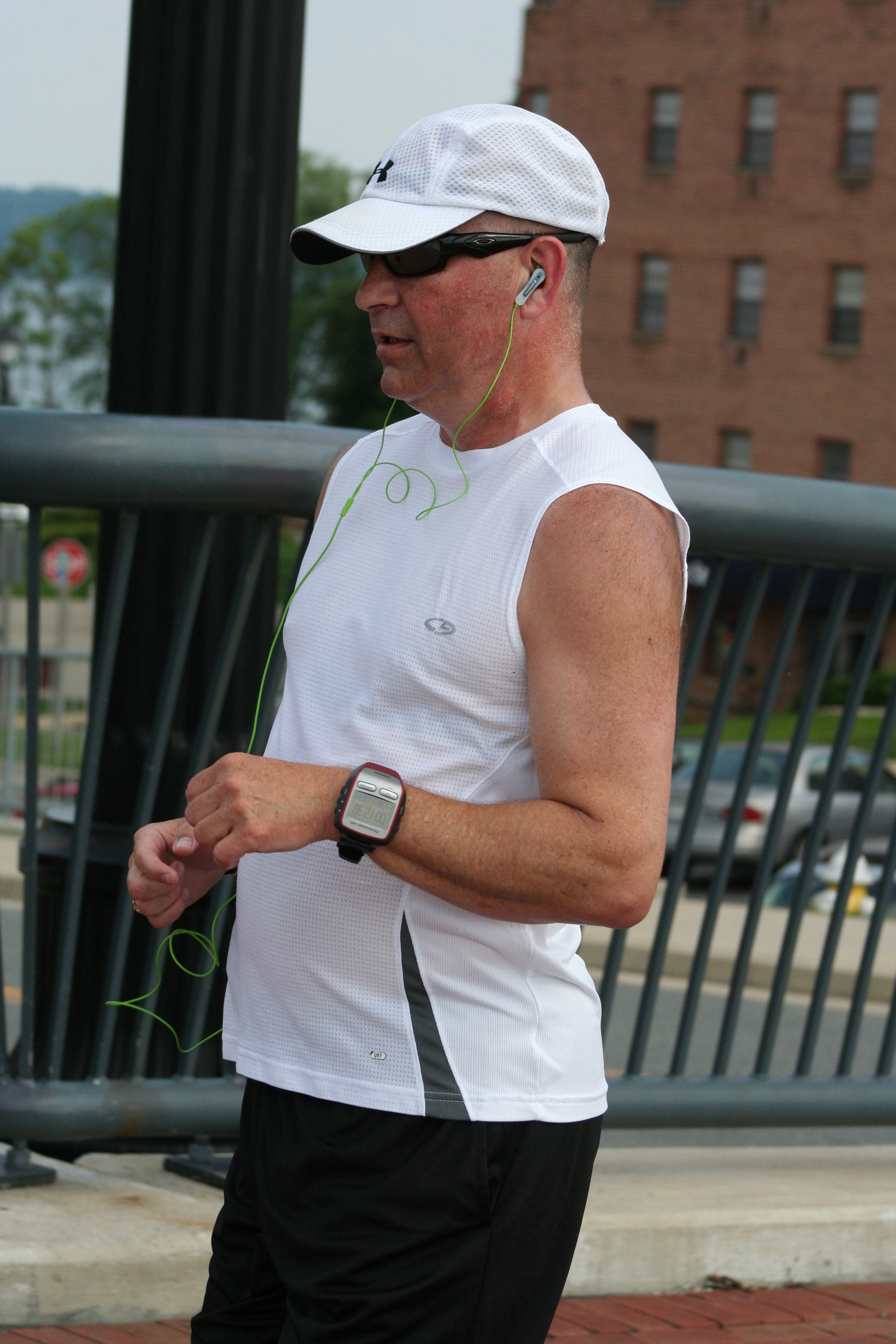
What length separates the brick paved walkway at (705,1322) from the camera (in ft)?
10.7

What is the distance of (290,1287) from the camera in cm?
199

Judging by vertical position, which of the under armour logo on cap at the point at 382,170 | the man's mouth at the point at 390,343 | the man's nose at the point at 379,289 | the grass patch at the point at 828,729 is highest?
the under armour logo on cap at the point at 382,170

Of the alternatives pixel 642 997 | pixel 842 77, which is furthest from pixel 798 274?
pixel 642 997

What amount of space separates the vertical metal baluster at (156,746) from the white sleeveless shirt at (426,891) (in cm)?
147

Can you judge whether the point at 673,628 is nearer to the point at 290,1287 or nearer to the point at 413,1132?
the point at 413,1132

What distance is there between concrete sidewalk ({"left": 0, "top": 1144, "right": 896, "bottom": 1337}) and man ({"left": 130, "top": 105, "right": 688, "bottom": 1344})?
1.39 meters

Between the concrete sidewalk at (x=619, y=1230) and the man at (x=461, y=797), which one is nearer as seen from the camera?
the man at (x=461, y=797)

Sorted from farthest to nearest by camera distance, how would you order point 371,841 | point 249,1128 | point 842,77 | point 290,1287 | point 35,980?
point 842,77 < point 35,980 < point 249,1128 < point 290,1287 < point 371,841

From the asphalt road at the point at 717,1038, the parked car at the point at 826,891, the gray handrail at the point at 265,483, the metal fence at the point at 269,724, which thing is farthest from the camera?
the parked car at the point at 826,891

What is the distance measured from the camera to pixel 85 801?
3432mm

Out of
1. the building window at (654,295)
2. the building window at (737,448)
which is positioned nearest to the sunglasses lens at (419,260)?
the building window at (737,448)

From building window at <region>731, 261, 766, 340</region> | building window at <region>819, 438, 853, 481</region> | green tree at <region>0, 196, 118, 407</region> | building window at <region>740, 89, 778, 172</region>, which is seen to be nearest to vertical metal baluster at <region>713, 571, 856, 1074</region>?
building window at <region>819, 438, 853, 481</region>

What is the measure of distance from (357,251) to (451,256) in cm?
10

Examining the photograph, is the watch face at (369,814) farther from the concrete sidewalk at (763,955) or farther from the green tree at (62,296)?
the green tree at (62,296)
